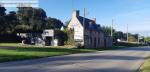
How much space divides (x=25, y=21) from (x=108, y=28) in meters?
55.1

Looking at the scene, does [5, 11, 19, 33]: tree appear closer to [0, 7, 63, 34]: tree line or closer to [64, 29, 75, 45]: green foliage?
[0, 7, 63, 34]: tree line

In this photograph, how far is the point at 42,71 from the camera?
1867cm

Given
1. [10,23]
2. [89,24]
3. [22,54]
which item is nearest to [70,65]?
[22,54]

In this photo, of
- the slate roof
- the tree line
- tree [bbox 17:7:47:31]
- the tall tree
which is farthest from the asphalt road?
tree [bbox 17:7:47:31]

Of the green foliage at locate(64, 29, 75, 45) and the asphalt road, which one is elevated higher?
the green foliage at locate(64, 29, 75, 45)

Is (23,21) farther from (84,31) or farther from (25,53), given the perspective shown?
(25,53)

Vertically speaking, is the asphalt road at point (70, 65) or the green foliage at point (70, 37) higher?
the green foliage at point (70, 37)

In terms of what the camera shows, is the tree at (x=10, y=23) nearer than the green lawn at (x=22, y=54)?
No

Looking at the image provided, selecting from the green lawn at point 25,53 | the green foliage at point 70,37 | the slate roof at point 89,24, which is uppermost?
the slate roof at point 89,24

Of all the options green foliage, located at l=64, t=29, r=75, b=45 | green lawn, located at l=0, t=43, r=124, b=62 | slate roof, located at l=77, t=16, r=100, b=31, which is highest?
slate roof, located at l=77, t=16, r=100, b=31

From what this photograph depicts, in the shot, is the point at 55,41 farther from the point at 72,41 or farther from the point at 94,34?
the point at 94,34

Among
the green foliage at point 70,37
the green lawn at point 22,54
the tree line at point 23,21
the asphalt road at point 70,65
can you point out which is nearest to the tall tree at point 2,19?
the tree line at point 23,21

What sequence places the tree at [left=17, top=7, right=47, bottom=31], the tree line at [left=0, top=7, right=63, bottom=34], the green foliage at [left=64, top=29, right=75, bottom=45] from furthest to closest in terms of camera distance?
the tree at [left=17, top=7, right=47, bottom=31] < the tree line at [left=0, top=7, right=63, bottom=34] < the green foliage at [left=64, top=29, right=75, bottom=45]

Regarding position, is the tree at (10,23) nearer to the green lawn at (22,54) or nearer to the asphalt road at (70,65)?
the green lawn at (22,54)
